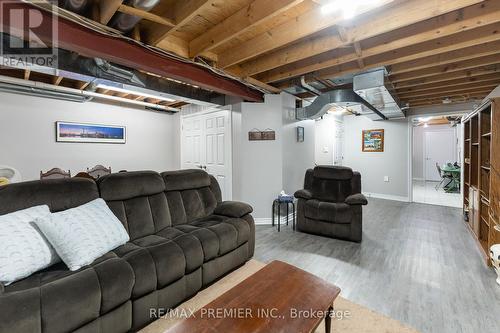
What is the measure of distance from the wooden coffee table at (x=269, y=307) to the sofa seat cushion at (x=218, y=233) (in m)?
0.69

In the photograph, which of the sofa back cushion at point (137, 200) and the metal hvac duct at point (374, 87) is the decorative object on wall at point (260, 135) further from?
the sofa back cushion at point (137, 200)

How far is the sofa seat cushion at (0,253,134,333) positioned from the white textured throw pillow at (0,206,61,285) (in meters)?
0.06

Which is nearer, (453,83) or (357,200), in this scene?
(357,200)

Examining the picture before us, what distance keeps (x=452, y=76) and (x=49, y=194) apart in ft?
16.9

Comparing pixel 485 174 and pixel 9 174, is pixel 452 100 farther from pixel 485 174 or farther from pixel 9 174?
pixel 9 174

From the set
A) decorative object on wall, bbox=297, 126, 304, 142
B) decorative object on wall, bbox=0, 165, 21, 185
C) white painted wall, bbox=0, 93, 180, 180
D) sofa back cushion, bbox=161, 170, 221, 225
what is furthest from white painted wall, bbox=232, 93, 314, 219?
decorative object on wall, bbox=0, 165, 21, 185

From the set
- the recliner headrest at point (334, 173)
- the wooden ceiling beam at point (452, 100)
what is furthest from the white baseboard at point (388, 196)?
the recliner headrest at point (334, 173)

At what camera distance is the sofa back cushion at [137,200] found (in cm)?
216

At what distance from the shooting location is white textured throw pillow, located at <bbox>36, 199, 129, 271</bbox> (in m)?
1.55

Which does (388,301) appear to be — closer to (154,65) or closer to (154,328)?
(154,328)

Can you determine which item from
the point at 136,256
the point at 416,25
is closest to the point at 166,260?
the point at 136,256

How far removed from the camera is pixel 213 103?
4.36 metres

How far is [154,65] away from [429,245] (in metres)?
4.10

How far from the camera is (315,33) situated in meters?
2.51
